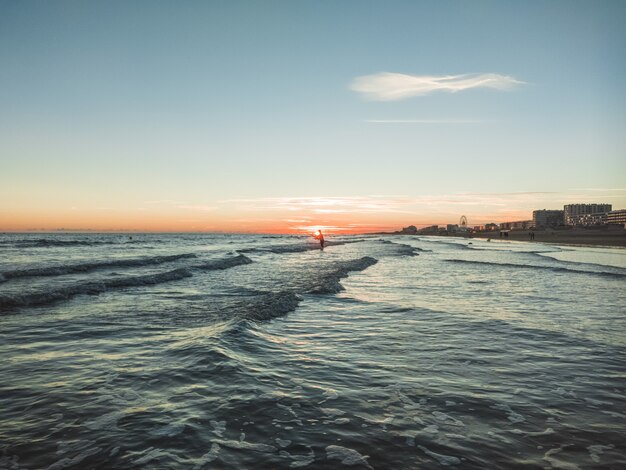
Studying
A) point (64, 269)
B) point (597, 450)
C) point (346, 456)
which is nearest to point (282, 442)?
point (346, 456)

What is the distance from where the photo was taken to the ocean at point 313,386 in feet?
14.4

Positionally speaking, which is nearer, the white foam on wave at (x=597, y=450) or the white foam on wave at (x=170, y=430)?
the white foam on wave at (x=597, y=450)

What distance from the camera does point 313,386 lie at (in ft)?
20.8

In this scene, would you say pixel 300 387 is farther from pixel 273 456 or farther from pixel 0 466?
pixel 0 466

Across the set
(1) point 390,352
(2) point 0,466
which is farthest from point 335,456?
(1) point 390,352

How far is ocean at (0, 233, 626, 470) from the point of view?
4.40 meters

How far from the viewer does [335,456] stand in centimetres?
430

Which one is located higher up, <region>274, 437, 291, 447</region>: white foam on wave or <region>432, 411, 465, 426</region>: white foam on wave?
<region>274, 437, 291, 447</region>: white foam on wave

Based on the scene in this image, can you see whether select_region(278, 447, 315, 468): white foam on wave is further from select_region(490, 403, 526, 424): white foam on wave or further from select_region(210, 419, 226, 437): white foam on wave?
select_region(490, 403, 526, 424): white foam on wave

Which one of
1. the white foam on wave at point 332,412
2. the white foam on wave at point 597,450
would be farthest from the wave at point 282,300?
the white foam on wave at point 597,450

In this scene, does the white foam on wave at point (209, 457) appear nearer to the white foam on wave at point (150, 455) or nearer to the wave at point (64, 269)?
the white foam on wave at point (150, 455)

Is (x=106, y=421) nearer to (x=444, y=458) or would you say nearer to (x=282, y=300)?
(x=444, y=458)

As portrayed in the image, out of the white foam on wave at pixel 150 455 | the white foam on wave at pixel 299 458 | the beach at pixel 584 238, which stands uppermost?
the white foam on wave at pixel 150 455

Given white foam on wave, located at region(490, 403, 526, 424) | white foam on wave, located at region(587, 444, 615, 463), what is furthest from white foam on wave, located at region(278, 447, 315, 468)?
white foam on wave, located at region(587, 444, 615, 463)
